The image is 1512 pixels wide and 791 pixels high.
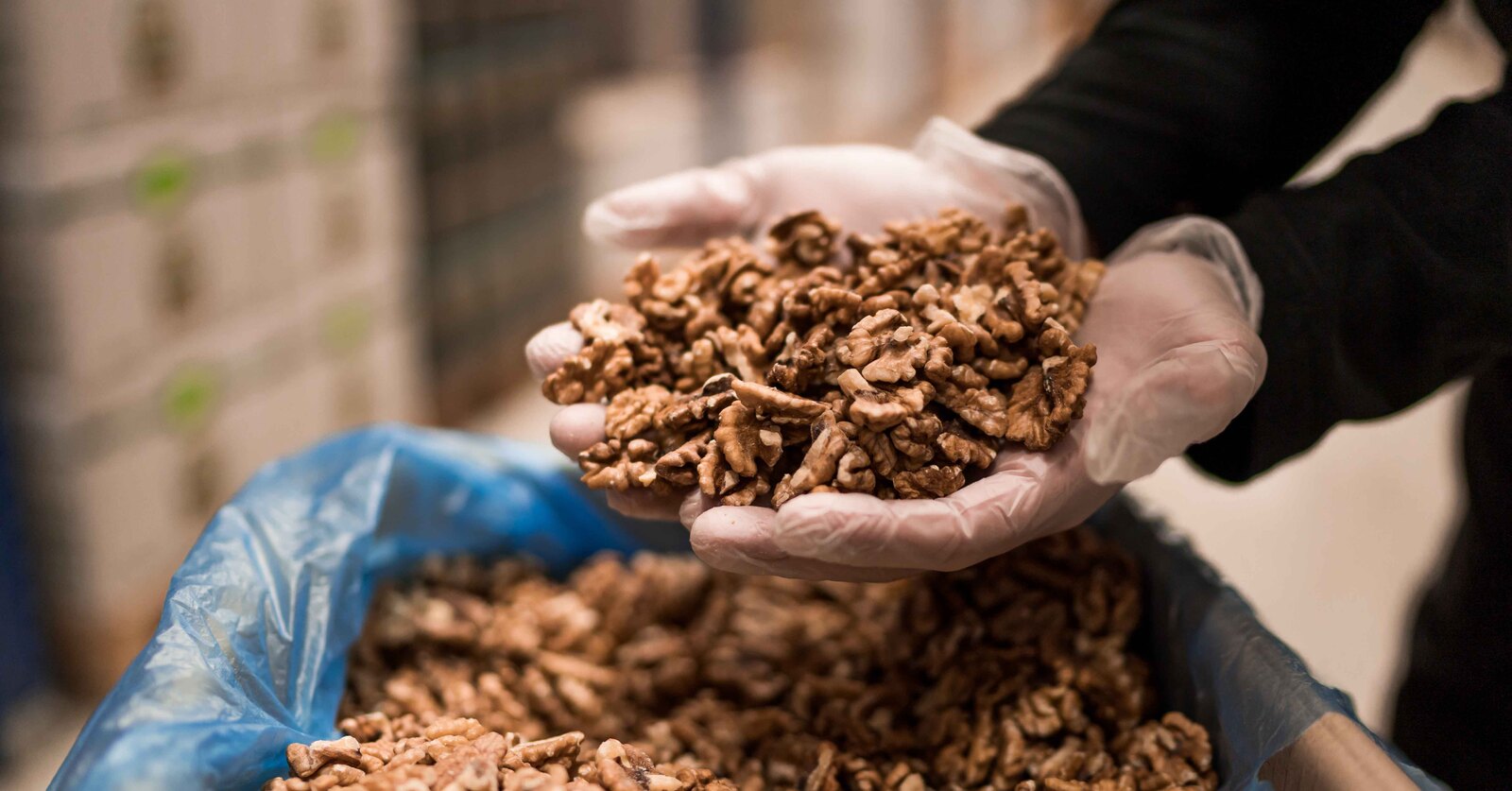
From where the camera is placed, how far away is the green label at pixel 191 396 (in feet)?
5.80

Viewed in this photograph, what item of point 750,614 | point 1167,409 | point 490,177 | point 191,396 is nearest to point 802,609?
point 750,614

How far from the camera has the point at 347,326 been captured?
2201 millimetres

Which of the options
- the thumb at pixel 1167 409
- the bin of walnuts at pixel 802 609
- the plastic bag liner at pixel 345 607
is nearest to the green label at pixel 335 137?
the plastic bag liner at pixel 345 607

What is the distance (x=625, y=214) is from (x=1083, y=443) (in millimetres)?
483

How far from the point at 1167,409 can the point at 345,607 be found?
2.31 feet

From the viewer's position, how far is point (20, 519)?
1.60 metres

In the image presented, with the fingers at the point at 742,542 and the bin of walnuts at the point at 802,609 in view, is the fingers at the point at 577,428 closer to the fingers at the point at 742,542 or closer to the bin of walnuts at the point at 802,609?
the bin of walnuts at the point at 802,609

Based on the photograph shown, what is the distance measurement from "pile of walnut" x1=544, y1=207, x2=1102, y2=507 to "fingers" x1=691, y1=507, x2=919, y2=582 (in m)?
0.02

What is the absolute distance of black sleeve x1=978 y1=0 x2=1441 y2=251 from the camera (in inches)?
41.5

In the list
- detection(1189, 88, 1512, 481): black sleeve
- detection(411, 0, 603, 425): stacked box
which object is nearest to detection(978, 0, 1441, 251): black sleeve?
detection(1189, 88, 1512, 481): black sleeve

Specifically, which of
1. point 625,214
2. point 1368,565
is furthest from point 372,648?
point 1368,565

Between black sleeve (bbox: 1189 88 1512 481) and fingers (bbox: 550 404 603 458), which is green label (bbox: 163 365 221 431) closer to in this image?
fingers (bbox: 550 404 603 458)

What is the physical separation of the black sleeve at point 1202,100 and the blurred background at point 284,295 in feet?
0.78

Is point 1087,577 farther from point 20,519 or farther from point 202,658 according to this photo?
point 20,519
